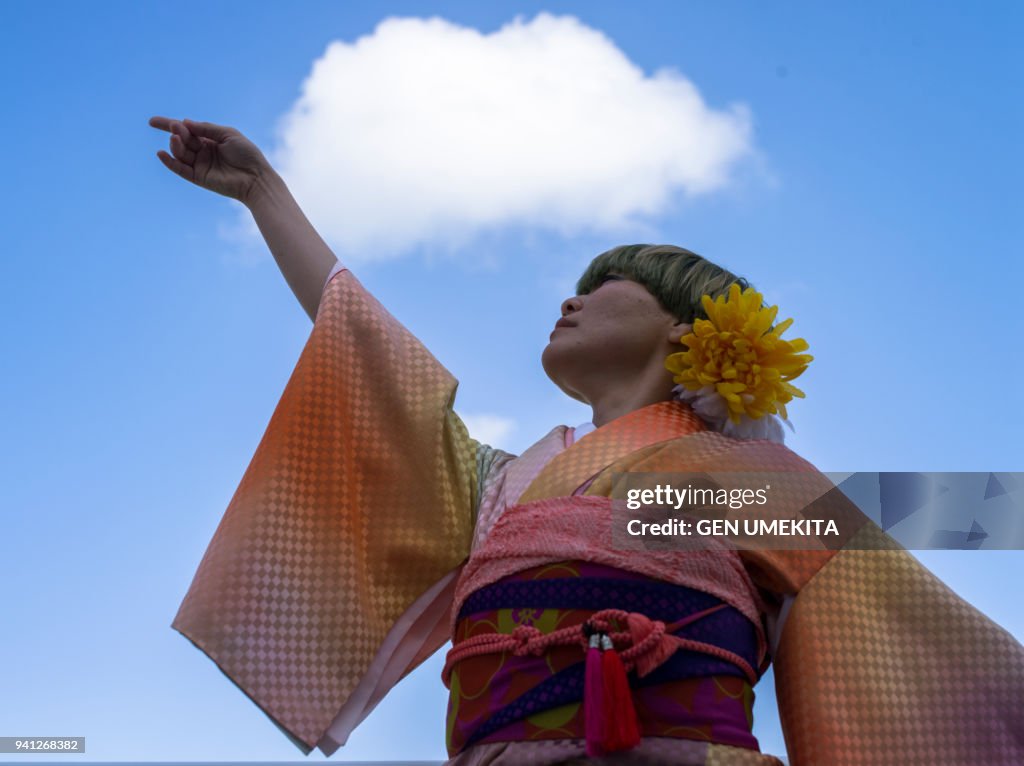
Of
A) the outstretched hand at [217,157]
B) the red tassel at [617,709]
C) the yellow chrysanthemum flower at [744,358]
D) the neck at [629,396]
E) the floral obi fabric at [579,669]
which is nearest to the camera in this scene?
the red tassel at [617,709]

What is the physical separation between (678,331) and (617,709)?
0.94m

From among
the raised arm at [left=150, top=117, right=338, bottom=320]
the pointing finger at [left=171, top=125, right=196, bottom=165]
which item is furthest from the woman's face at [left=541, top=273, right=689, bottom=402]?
the pointing finger at [left=171, top=125, right=196, bottom=165]

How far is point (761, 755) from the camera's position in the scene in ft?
6.12

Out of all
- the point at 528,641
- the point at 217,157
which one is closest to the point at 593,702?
the point at 528,641

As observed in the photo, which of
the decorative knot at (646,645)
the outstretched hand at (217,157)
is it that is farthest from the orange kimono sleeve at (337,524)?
the decorative knot at (646,645)

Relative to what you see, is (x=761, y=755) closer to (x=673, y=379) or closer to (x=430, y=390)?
(x=673, y=379)

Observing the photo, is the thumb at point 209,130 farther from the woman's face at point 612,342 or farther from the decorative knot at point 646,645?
the decorative knot at point 646,645

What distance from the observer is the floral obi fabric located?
1.82m

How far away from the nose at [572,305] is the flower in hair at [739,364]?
275 millimetres

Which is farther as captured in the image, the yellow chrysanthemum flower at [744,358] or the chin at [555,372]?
the chin at [555,372]

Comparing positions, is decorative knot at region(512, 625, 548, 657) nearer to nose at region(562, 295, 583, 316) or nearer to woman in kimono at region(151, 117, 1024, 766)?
woman in kimono at region(151, 117, 1024, 766)

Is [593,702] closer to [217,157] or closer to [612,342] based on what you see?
[612,342]

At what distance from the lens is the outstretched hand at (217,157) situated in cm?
252

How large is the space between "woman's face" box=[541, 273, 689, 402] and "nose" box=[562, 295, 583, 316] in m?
0.02
